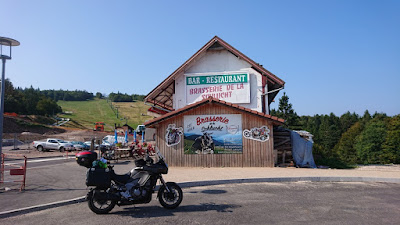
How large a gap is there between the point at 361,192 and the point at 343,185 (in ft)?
3.92

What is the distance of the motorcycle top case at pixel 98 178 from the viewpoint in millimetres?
6164

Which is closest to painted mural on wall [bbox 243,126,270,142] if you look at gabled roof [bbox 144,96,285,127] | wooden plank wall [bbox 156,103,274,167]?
wooden plank wall [bbox 156,103,274,167]

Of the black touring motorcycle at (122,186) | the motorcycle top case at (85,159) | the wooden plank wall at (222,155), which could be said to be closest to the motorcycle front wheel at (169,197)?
the black touring motorcycle at (122,186)

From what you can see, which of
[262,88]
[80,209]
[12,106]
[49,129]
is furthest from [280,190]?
[12,106]

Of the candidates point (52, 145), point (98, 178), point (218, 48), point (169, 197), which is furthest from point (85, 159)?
point (52, 145)

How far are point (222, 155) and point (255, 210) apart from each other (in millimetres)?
8126

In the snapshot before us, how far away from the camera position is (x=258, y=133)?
1439cm

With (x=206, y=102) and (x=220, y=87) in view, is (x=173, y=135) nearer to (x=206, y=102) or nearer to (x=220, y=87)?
(x=206, y=102)

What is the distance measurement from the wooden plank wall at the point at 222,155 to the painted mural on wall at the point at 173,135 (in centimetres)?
16

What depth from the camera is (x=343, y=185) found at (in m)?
9.65

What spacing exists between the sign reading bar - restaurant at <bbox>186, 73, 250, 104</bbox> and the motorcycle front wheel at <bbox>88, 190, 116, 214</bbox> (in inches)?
491

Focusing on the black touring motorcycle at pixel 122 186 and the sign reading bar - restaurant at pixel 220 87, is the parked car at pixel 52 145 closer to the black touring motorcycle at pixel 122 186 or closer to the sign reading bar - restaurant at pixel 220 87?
the sign reading bar - restaurant at pixel 220 87

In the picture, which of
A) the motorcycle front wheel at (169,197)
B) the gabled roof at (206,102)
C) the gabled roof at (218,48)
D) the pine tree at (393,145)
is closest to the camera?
the motorcycle front wheel at (169,197)

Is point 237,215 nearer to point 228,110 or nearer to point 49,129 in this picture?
point 228,110
